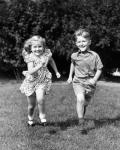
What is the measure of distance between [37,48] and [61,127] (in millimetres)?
1286

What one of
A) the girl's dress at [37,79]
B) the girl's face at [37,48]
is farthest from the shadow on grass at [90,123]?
the girl's face at [37,48]

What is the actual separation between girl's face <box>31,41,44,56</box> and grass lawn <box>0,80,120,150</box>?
45.6 inches

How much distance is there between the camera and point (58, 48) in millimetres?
12969

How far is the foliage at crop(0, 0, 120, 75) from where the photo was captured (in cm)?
1269

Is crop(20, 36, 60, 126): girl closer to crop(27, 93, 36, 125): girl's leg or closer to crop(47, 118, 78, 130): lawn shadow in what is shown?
crop(27, 93, 36, 125): girl's leg

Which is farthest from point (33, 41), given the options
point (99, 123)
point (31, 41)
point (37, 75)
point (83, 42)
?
point (99, 123)

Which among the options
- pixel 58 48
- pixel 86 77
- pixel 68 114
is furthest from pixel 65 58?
pixel 86 77

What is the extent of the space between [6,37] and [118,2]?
399cm

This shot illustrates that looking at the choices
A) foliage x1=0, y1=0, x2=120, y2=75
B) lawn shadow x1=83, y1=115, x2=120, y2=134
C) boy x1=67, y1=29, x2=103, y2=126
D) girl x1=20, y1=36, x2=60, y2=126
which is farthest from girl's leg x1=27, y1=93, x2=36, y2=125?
foliage x1=0, y1=0, x2=120, y2=75

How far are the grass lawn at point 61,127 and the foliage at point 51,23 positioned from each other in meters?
4.41

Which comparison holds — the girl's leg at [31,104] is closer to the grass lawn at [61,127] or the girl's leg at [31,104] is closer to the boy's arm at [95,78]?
the grass lawn at [61,127]

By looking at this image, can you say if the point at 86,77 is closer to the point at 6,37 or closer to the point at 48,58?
the point at 48,58

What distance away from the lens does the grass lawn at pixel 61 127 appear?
496 cm

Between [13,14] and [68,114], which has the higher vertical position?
[13,14]
